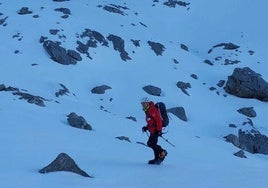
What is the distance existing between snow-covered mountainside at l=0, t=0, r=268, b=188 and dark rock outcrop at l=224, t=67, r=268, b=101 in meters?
0.09

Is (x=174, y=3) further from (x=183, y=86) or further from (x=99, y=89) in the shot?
(x=99, y=89)

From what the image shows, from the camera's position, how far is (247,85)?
38938 mm

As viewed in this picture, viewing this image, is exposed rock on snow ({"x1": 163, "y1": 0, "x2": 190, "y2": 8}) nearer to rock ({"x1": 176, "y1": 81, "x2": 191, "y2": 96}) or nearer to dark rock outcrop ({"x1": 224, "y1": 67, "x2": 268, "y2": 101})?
dark rock outcrop ({"x1": 224, "y1": 67, "x2": 268, "y2": 101})

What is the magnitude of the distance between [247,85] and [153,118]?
91.6 feet

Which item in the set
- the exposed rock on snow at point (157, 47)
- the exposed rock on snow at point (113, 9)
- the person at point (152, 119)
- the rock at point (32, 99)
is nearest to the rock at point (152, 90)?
the exposed rock on snow at point (157, 47)

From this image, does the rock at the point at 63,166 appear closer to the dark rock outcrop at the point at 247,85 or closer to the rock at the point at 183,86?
the rock at the point at 183,86

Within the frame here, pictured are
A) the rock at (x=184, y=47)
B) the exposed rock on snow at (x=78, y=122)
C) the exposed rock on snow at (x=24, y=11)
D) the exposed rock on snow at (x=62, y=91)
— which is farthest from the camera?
the rock at (x=184, y=47)

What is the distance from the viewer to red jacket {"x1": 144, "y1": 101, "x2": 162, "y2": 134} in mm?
12414

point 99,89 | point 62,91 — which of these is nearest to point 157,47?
point 99,89

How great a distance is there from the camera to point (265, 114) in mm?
36531

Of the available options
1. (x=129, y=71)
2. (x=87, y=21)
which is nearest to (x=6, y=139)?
(x=129, y=71)

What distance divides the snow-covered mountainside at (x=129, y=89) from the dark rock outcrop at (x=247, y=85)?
85 millimetres

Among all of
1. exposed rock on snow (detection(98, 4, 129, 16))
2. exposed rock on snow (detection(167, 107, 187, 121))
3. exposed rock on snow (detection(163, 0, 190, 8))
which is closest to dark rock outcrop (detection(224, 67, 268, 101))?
exposed rock on snow (detection(167, 107, 187, 121))

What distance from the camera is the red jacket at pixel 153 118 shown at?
12414 mm
